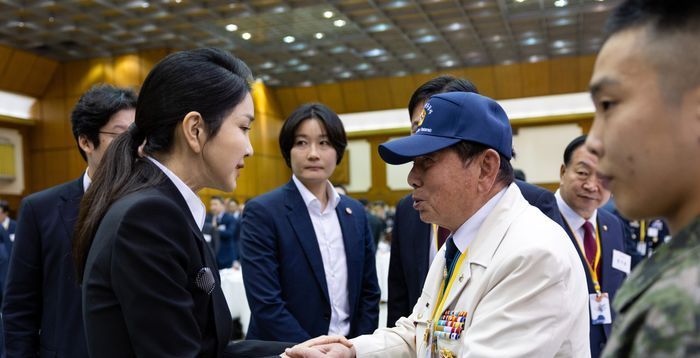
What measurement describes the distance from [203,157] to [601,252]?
228cm

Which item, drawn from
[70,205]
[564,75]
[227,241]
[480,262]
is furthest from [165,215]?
[564,75]

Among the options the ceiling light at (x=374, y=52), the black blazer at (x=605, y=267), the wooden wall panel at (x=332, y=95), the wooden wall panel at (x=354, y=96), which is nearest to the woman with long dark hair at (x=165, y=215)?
the black blazer at (x=605, y=267)

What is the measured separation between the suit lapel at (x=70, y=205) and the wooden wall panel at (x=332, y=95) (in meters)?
16.4

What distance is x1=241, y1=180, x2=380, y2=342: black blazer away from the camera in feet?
8.53

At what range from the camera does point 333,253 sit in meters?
2.79

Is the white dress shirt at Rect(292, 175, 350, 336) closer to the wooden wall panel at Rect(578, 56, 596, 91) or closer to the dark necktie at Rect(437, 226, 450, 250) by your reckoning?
the dark necktie at Rect(437, 226, 450, 250)

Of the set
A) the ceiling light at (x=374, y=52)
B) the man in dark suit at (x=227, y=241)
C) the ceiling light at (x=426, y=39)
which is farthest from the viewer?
the ceiling light at (x=374, y=52)

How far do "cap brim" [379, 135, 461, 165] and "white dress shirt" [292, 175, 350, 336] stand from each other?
122cm

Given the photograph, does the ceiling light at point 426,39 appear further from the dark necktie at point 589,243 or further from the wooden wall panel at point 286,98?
the dark necktie at point 589,243

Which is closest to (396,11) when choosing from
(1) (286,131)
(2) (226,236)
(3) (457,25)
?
(3) (457,25)

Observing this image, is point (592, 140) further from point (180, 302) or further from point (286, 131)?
point (286, 131)

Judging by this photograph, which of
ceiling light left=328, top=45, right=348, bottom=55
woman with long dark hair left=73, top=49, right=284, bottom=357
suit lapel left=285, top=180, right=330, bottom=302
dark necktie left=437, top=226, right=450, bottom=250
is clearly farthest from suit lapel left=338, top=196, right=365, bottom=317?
ceiling light left=328, top=45, right=348, bottom=55

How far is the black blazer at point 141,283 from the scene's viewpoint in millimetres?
1229

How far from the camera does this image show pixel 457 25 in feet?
42.9
